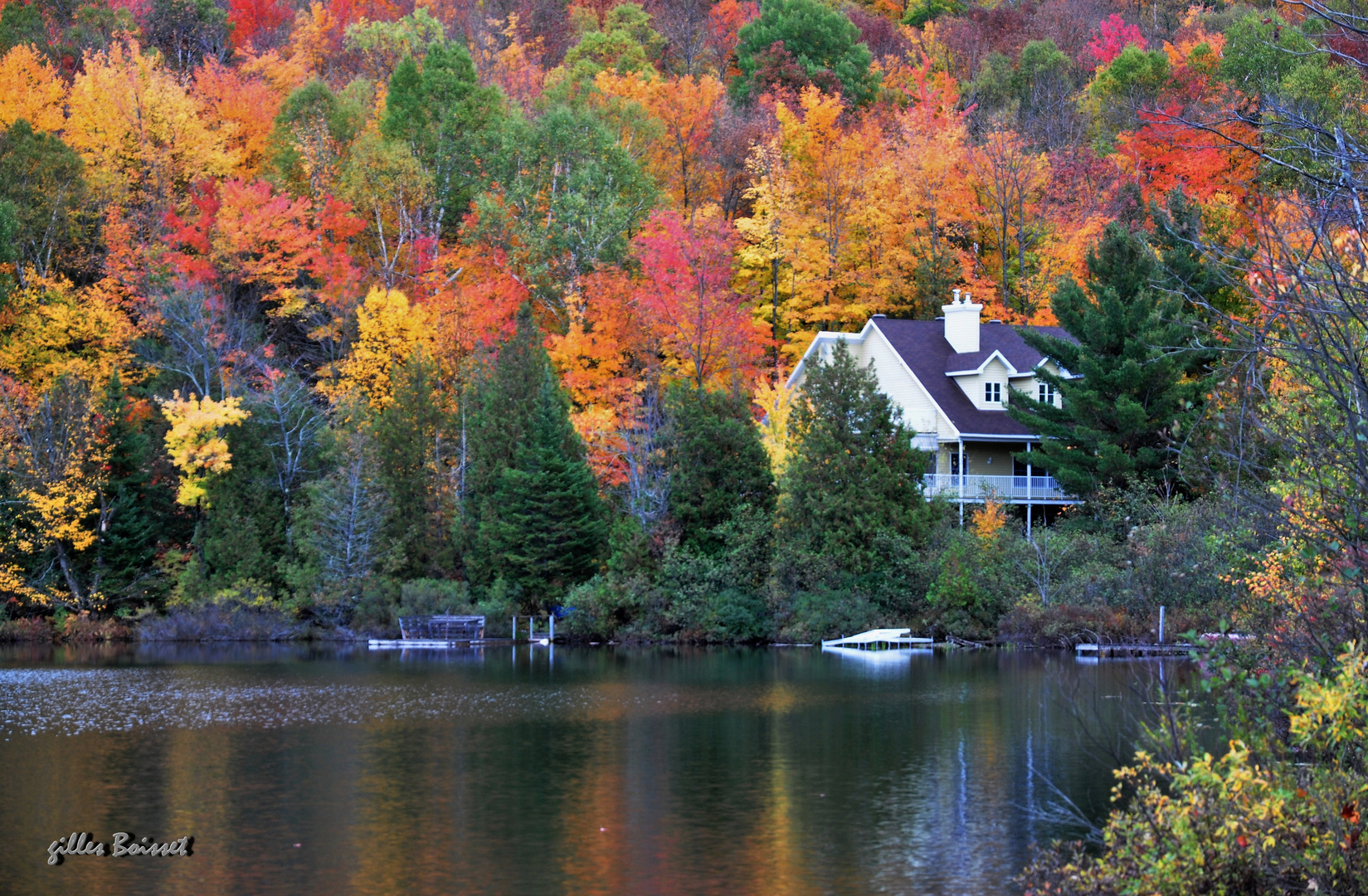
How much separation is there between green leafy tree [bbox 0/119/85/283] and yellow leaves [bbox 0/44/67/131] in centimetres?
236

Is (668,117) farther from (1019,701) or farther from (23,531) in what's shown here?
(1019,701)

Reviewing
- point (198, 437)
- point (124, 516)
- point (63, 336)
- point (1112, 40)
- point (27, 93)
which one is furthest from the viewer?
point (1112, 40)

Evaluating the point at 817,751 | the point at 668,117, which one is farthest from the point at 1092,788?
the point at 668,117

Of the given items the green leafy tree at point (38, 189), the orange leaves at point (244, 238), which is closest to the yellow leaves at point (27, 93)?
the green leafy tree at point (38, 189)

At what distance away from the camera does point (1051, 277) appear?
57.1 metres

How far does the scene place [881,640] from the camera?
41.8 metres

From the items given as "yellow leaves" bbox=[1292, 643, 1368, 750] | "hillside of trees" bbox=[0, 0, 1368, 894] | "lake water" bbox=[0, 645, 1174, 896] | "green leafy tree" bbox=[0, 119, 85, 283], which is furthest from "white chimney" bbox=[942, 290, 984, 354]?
"yellow leaves" bbox=[1292, 643, 1368, 750]

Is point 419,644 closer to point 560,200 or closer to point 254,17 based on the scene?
point 560,200

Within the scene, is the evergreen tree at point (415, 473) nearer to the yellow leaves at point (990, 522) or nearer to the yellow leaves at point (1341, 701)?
the yellow leaves at point (990, 522)

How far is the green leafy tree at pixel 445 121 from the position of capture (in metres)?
59.6

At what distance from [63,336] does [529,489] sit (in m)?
19.7

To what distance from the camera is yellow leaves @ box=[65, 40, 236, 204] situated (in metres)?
56.1

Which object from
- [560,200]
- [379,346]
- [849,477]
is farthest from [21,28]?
[849,477]

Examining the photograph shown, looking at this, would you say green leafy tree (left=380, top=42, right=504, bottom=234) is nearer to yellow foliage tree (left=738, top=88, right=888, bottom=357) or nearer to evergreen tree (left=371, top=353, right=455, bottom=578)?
yellow foliage tree (left=738, top=88, right=888, bottom=357)
